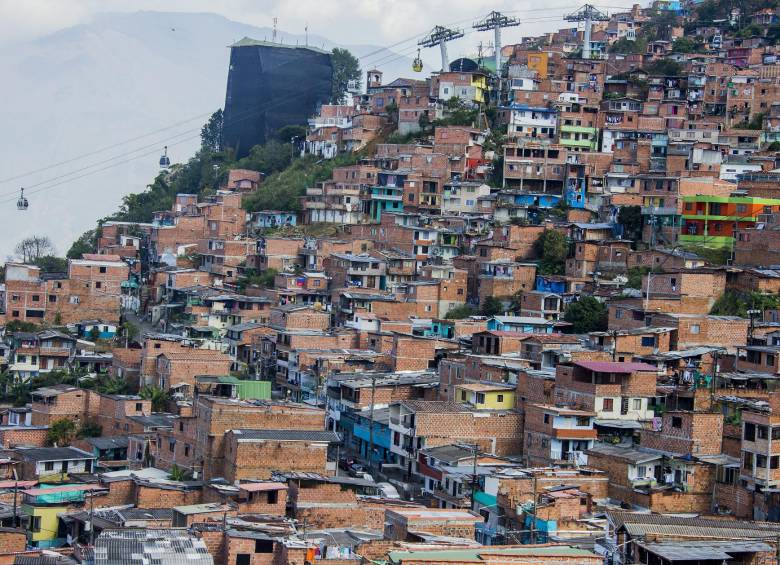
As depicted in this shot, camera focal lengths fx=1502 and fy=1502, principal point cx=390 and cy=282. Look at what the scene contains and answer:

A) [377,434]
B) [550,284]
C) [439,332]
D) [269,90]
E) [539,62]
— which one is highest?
[539,62]

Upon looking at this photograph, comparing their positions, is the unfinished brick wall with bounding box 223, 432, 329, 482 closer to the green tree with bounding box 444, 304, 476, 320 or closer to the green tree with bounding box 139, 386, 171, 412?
the green tree with bounding box 139, 386, 171, 412

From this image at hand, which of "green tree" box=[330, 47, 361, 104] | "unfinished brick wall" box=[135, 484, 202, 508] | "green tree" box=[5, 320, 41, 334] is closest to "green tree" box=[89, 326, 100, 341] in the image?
"green tree" box=[5, 320, 41, 334]

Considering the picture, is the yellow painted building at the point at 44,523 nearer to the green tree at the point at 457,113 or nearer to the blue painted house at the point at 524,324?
the blue painted house at the point at 524,324

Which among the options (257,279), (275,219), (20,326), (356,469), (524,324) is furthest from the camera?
(275,219)

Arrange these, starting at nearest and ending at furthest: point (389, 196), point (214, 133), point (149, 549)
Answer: point (149, 549) < point (389, 196) < point (214, 133)

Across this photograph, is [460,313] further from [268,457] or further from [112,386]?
[268,457]

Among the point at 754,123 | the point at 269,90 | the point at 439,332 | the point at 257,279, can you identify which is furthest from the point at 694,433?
the point at 269,90

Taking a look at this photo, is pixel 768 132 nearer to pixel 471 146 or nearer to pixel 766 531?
pixel 471 146

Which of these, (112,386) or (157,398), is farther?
(112,386)
